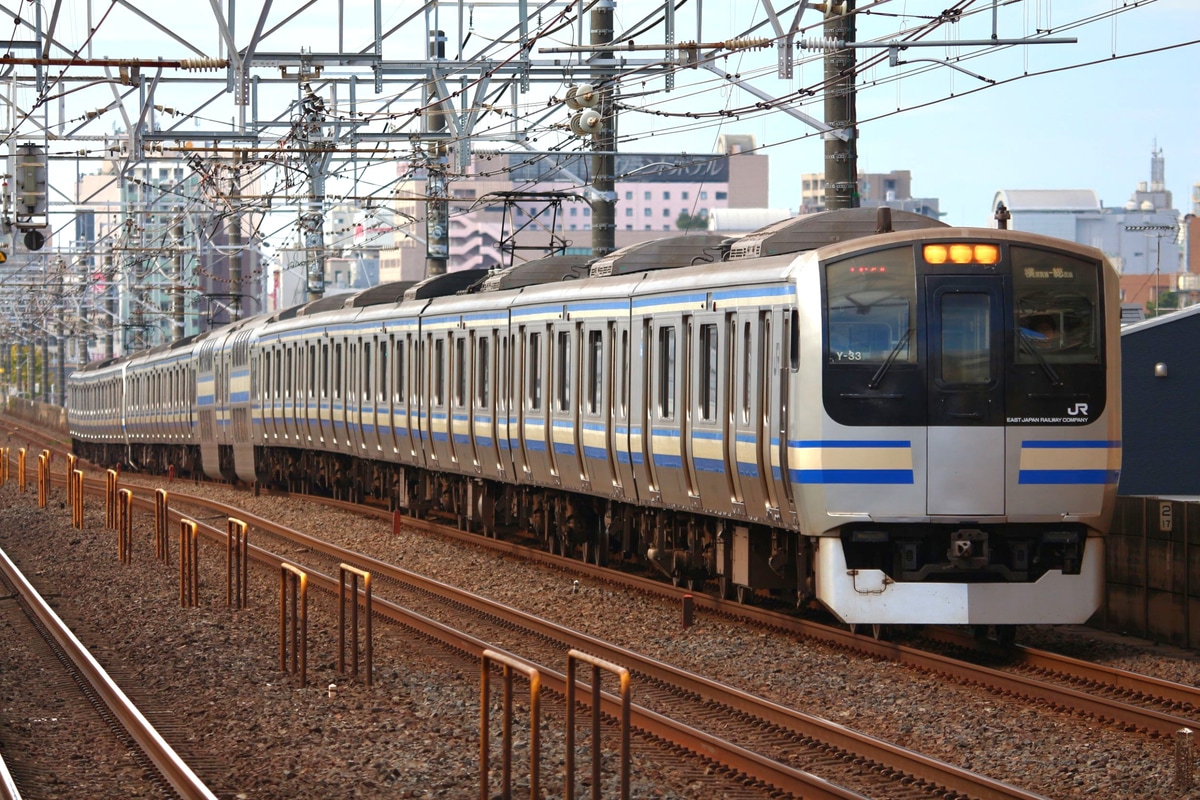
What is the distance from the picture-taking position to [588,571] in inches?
721

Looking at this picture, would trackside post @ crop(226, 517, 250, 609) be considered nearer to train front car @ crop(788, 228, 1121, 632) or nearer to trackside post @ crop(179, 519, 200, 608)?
trackside post @ crop(179, 519, 200, 608)

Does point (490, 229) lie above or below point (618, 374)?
above

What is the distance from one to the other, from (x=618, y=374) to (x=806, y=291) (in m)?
4.27

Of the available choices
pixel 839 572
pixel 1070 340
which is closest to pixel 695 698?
pixel 839 572

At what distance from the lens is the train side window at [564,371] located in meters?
18.0

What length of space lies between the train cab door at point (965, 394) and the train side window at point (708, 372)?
2.44m

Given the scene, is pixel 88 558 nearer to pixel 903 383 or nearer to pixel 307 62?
pixel 307 62

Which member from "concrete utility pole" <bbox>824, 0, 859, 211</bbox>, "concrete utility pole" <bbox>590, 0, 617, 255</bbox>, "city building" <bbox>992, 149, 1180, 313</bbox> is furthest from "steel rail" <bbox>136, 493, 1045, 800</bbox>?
"city building" <bbox>992, 149, 1180, 313</bbox>

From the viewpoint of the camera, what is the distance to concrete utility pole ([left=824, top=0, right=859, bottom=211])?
54.6 ft

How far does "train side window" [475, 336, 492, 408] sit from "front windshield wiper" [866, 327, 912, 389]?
8.95 meters

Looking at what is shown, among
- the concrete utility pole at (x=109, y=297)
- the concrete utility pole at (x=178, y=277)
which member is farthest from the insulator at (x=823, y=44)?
the concrete utility pole at (x=109, y=297)

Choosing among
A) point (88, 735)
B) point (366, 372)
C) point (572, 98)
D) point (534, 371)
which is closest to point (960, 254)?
point (88, 735)

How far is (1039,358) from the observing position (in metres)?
12.3

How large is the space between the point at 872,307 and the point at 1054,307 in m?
1.29
